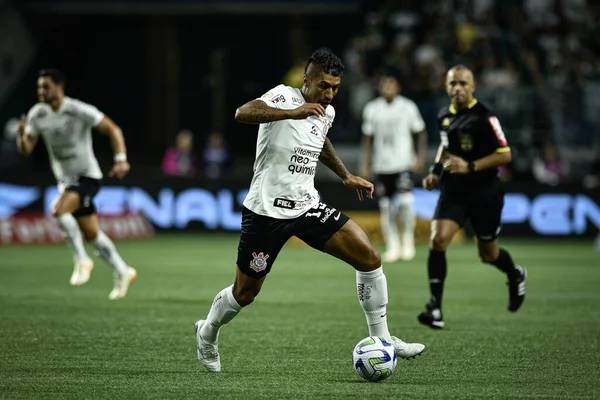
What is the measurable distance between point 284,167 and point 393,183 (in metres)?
9.83

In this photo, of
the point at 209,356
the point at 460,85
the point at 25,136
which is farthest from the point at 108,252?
the point at 209,356

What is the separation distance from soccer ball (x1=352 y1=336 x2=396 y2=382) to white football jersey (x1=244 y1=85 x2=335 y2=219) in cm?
97

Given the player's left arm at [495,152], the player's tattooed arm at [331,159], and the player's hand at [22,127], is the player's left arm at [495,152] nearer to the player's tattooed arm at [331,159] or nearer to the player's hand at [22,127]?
the player's tattooed arm at [331,159]

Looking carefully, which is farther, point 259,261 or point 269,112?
point 259,261

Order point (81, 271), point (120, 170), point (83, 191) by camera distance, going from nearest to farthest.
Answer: point (120, 170) → point (83, 191) → point (81, 271)

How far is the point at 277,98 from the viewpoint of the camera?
773 centimetres

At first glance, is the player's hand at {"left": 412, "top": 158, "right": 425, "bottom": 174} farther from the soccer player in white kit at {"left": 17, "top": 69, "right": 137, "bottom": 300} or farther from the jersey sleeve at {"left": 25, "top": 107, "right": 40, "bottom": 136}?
the jersey sleeve at {"left": 25, "top": 107, "right": 40, "bottom": 136}

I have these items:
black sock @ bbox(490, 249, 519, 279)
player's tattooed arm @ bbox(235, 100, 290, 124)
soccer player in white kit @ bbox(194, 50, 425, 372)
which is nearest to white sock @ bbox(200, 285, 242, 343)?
soccer player in white kit @ bbox(194, 50, 425, 372)

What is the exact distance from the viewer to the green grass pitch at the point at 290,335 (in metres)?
7.43

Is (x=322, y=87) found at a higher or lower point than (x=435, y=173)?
higher

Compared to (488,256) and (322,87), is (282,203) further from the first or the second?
(488,256)

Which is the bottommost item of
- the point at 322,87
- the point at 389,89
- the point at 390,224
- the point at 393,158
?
the point at 390,224

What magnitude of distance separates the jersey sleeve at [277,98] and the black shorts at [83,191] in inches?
213

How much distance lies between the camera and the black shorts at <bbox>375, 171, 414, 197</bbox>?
1758 cm
